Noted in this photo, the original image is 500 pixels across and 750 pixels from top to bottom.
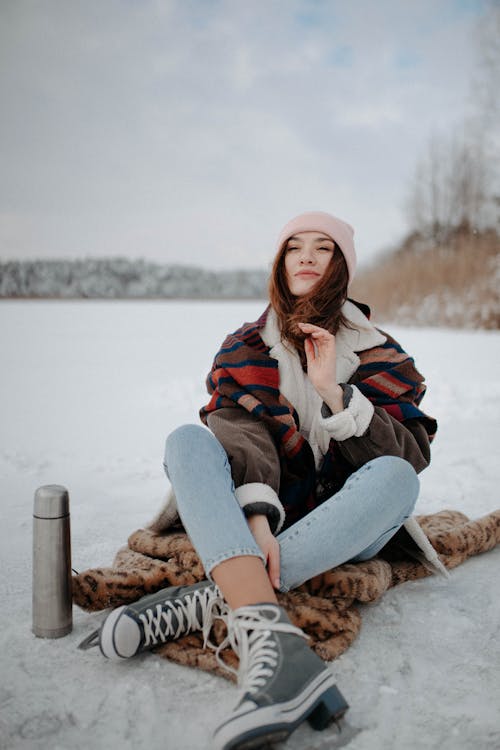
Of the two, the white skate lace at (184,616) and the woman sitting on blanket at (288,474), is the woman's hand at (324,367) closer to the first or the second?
the woman sitting on blanket at (288,474)

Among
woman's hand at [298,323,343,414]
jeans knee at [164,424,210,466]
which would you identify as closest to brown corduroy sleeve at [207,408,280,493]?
jeans knee at [164,424,210,466]

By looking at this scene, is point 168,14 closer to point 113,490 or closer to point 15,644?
point 113,490

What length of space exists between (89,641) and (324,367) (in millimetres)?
970

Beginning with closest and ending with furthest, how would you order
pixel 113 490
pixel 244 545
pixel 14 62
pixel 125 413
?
1. pixel 244 545
2. pixel 113 490
3. pixel 125 413
4. pixel 14 62

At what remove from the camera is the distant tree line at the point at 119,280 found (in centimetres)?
736

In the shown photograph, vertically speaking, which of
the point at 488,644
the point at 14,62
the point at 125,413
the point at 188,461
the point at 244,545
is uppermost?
the point at 14,62

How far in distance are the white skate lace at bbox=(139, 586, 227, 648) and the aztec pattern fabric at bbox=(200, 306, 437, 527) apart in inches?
15.8

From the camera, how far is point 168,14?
6215 mm

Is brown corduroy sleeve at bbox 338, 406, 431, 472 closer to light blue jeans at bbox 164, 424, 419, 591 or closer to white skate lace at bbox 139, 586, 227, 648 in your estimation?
light blue jeans at bbox 164, 424, 419, 591

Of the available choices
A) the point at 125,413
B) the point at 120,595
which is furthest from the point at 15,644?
the point at 125,413

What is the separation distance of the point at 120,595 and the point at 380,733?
→ 31.1 inches

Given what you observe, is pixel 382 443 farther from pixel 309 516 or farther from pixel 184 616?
pixel 184 616

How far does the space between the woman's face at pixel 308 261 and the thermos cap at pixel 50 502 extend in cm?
104

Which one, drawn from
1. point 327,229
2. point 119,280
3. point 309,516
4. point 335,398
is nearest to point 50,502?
point 309,516
